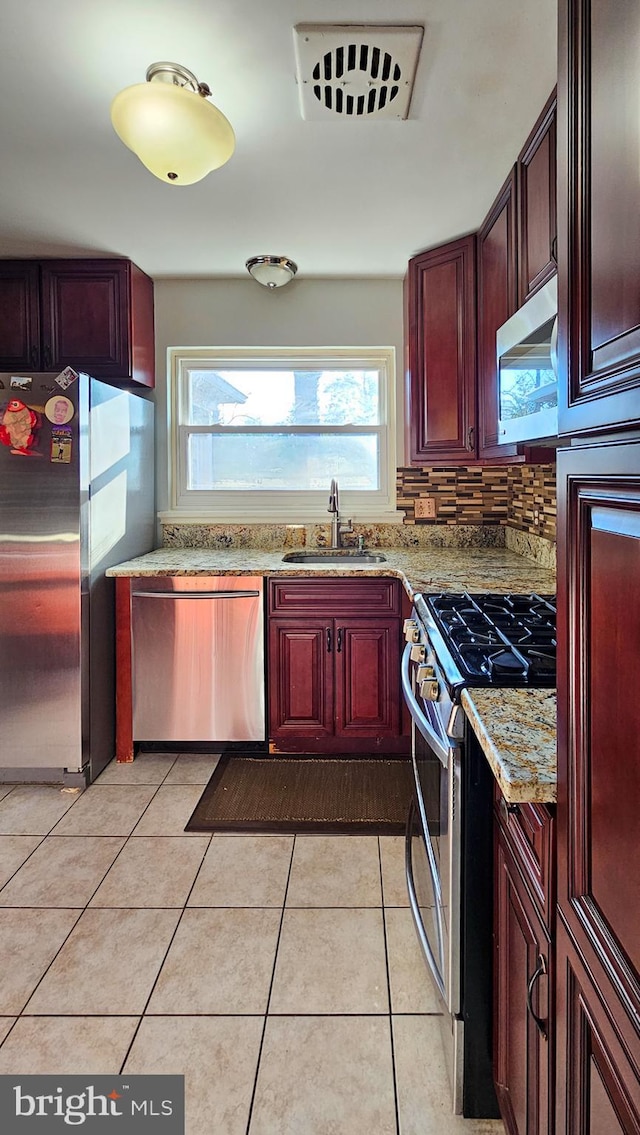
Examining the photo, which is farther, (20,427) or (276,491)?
(276,491)

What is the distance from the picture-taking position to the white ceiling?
4.97 ft

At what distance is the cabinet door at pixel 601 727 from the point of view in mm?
608

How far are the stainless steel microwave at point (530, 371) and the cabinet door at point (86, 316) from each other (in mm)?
1867

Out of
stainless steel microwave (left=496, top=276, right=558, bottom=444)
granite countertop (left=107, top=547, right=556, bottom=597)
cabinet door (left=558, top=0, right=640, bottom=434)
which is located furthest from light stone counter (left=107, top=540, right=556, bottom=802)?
stainless steel microwave (left=496, top=276, right=558, bottom=444)

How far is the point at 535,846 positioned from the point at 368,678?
1975 mm

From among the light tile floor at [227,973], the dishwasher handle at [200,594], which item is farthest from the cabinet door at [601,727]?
the dishwasher handle at [200,594]

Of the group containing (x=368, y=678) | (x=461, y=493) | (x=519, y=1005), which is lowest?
(x=519, y=1005)

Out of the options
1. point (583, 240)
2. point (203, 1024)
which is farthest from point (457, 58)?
point (203, 1024)

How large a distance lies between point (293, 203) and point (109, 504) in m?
1.46

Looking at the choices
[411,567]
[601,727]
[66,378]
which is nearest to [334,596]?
[411,567]

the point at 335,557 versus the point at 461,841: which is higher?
the point at 335,557

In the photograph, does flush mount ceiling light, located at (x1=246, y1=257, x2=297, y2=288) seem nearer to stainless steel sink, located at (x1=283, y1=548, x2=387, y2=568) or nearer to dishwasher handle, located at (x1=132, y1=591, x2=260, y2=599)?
stainless steel sink, located at (x1=283, y1=548, x2=387, y2=568)

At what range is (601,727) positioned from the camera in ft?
2.27

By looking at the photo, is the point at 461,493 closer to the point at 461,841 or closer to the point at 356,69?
the point at 356,69
